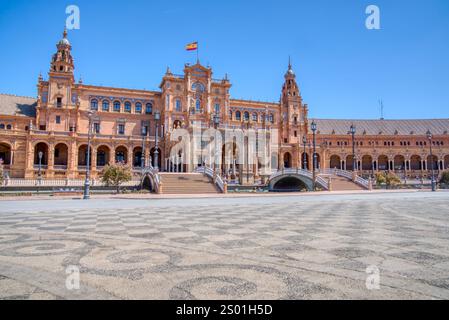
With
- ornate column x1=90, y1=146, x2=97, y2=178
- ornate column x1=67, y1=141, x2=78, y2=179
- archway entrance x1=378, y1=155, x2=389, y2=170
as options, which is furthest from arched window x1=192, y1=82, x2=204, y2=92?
archway entrance x1=378, y1=155, x2=389, y2=170

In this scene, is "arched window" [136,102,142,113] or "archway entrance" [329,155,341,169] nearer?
"arched window" [136,102,142,113]

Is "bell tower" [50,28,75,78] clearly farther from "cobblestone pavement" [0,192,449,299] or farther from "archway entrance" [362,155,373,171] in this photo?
"archway entrance" [362,155,373,171]

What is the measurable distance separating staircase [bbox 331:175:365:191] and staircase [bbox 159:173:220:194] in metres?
17.3

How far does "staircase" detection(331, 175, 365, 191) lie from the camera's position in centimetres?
4180

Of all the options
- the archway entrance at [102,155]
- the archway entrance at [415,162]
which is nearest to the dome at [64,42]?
the archway entrance at [102,155]

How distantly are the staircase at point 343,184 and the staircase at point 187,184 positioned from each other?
1728 centimetres

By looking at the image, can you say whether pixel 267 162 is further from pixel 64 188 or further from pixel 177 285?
pixel 177 285

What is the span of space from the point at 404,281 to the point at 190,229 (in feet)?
18.7

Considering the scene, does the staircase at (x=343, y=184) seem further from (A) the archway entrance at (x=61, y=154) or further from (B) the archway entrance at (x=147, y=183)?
(A) the archway entrance at (x=61, y=154)

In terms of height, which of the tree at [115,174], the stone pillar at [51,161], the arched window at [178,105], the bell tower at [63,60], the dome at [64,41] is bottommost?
the tree at [115,174]

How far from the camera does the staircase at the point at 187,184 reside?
33.3 m

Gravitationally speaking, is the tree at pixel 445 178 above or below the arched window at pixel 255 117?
below

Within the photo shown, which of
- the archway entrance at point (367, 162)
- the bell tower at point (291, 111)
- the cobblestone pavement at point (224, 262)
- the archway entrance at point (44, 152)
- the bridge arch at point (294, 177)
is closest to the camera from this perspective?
the cobblestone pavement at point (224, 262)

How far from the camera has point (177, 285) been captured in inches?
157
